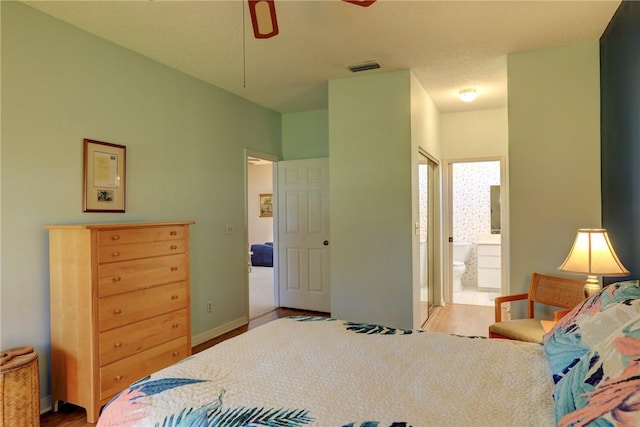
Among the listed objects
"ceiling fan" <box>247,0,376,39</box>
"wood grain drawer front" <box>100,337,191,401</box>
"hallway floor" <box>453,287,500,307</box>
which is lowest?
"hallway floor" <box>453,287,500,307</box>

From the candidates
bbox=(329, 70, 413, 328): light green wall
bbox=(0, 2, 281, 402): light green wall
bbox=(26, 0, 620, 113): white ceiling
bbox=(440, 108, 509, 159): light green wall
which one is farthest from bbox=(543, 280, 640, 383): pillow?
bbox=(440, 108, 509, 159): light green wall

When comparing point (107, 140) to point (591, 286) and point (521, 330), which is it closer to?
point (521, 330)

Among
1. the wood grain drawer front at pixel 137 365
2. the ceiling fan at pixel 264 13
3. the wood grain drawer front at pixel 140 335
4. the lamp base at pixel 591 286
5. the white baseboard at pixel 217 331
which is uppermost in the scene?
the ceiling fan at pixel 264 13

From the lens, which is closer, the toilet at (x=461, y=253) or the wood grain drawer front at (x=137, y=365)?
the wood grain drawer front at (x=137, y=365)

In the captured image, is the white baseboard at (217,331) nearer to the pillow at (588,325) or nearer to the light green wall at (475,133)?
the pillow at (588,325)

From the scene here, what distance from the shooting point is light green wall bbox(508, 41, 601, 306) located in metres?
3.08

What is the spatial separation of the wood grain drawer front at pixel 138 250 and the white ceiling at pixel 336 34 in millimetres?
1523

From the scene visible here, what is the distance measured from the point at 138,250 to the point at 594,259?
2912 millimetres

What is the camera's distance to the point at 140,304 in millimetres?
2711

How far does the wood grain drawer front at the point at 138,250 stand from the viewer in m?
2.48

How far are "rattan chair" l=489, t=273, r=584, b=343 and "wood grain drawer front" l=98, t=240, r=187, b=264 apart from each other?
2.41 m

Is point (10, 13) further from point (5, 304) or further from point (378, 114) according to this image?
point (378, 114)

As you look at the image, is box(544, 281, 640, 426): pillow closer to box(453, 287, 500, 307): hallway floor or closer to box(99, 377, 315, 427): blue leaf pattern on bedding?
box(99, 377, 315, 427): blue leaf pattern on bedding

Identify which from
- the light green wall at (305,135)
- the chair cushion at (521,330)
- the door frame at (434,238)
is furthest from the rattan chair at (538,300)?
the light green wall at (305,135)
